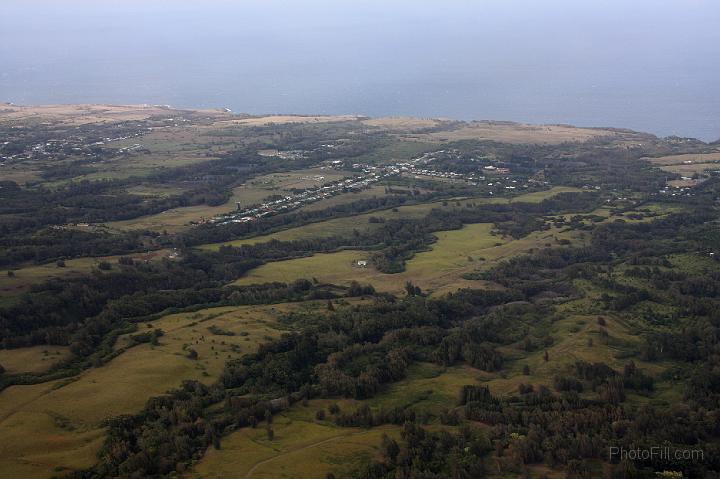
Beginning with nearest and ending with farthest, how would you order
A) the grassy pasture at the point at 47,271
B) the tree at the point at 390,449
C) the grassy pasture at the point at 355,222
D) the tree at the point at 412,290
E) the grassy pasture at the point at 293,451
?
1. the grassy pasture at the point at 293,451
2. the tree at the point at 390,449
3. the grassy pasture at the point at 47,271
4. the tree at the point at 412,290
5. the grassy pasture at the point at 355,222

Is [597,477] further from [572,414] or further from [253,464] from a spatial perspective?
[253,464]

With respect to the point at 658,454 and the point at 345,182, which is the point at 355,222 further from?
the point at 658,454

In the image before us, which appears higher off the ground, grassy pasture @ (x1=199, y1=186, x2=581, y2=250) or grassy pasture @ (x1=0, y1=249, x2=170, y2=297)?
grassy pasture @ (x1=199, y1=186, x2=581, y2=250)

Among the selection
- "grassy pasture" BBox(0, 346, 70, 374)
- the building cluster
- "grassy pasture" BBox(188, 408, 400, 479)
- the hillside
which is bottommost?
"grassy pasture" BBox(188, 408, 400, 479)

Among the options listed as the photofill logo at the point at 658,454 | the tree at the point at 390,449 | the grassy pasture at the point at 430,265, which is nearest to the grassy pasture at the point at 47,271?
the grassy pasture at the point at 430,265

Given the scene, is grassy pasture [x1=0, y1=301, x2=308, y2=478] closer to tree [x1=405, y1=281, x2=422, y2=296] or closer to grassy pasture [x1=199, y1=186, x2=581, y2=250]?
tree [x1=405, y1=281, x2=422, y2=296]

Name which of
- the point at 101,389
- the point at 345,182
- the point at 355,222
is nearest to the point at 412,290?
the point at 355,222

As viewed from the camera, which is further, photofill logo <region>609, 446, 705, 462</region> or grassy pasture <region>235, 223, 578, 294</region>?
grassy pasture <region>235, 223, 578, 294</region>

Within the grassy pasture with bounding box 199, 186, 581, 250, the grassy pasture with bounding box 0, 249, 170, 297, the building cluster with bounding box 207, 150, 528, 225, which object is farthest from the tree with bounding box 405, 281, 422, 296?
the building cluster with bounding box 207, 150, 528, 225

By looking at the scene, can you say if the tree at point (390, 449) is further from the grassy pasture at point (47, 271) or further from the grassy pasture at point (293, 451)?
the grassy pasture at point (47, 271)
